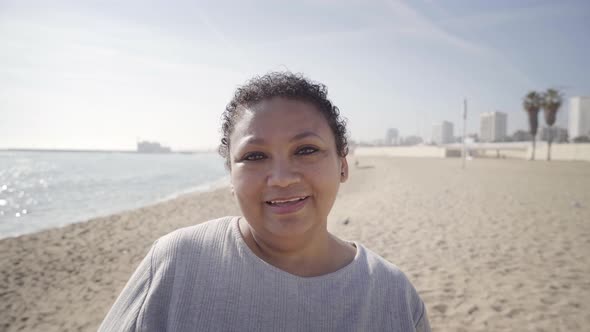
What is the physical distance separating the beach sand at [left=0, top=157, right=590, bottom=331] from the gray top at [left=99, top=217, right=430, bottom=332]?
2901 millimetres

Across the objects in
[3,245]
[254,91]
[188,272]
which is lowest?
[3,245]

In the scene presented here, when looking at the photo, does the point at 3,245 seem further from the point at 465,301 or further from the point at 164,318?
the point at 465,301

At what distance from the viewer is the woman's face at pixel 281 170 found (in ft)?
3.73

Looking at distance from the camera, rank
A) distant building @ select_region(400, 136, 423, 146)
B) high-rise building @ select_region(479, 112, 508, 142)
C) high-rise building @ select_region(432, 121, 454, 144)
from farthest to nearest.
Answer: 1. distant building @ select_region(400, 136, 423, 146)
2. high-rise building @ select_region(432, 121, 454, 144)
3. high-rise building @ select_region(479, 112, 508, 142)

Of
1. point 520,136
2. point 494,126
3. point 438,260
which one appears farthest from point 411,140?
point 438,260

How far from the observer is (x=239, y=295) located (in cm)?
98

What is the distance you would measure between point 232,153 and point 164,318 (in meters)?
0.63

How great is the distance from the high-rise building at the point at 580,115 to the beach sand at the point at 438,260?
10035cm

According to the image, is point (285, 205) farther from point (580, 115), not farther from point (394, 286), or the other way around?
point (580, 115)

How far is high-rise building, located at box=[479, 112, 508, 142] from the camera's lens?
103 m

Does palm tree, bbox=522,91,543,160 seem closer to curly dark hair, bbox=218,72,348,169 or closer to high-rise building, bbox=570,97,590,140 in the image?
curly dark hair, bbox=218,72,348,169

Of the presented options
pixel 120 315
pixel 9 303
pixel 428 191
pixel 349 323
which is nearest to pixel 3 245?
pixel 9 303

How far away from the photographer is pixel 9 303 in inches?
185

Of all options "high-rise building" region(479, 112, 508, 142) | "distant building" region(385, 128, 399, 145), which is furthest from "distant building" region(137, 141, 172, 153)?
"high-rise building" region(479, 112, 508, 142)
